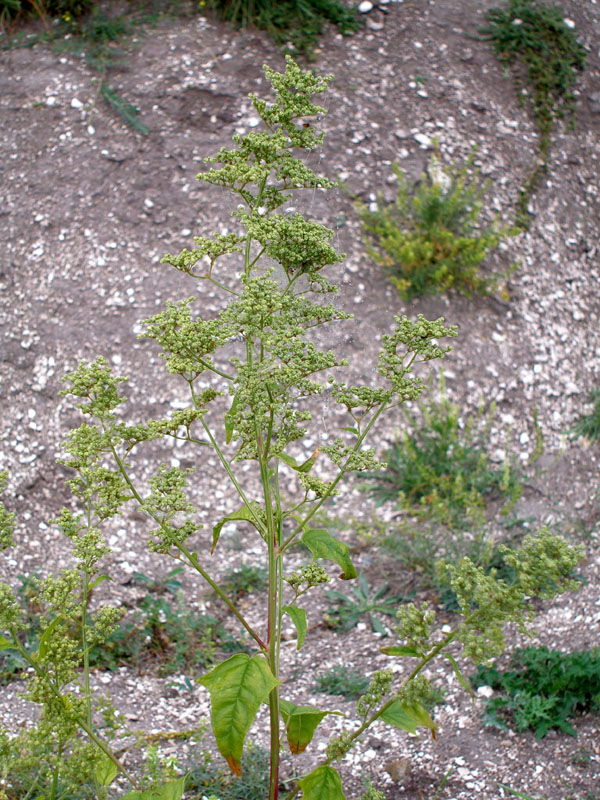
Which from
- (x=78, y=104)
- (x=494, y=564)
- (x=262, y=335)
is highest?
(x=262, y=335)

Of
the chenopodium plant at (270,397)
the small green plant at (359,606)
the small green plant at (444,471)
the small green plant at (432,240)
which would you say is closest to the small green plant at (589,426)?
the small green plant at (444,471)

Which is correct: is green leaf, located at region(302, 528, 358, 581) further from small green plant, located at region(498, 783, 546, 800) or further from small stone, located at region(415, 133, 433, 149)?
small stone, located at region(415, 133, 433, 149)

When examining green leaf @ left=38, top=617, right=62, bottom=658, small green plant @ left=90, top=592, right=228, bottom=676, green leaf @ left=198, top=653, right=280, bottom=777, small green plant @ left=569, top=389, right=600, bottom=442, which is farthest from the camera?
small green plant @ left=569, top=389, right=600, bottom=442

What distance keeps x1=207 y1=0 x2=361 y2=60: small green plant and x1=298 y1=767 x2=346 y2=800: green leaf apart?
218 inches

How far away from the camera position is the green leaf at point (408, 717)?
1.70m

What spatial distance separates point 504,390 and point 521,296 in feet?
2.57

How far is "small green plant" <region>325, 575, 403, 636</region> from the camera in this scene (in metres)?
3.48

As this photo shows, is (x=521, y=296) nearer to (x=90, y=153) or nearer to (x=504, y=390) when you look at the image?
(x=504, y=390)

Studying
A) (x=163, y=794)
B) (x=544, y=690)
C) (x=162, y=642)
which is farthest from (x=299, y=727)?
(x=162, y=642)

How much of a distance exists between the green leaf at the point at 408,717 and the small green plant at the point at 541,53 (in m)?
5.14

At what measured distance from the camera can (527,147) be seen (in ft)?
18.8

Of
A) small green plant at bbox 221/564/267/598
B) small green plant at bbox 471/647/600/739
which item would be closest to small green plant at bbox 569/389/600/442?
small green plant at bbox 471/647/600/739

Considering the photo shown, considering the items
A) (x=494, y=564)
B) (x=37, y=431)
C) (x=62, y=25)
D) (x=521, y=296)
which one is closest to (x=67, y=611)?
(x=494, y=564)

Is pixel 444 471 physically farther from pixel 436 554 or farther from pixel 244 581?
pixel 244 581
